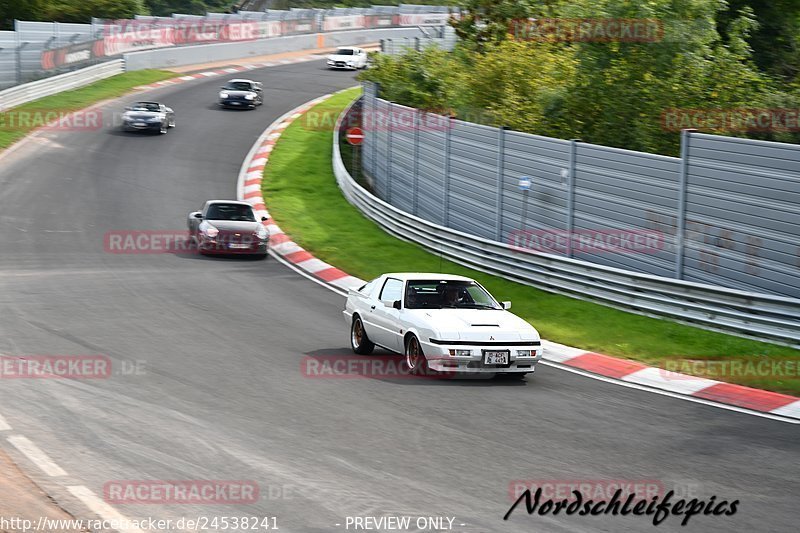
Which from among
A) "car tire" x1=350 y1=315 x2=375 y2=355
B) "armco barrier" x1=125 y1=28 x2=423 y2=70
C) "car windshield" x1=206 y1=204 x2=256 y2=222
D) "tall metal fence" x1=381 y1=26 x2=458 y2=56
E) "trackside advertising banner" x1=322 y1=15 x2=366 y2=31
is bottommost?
"car windshield" x1=206 y1=204 x2=256 y2=222

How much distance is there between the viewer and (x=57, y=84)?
4934 cm

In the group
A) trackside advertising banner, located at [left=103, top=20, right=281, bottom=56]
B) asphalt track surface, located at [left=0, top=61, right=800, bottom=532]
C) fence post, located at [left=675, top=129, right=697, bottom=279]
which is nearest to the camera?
asphalt track surface, located at [left=0, top=61, right=800, bottom=532]

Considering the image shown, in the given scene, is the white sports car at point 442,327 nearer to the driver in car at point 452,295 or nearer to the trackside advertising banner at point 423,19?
the driver in car at point 452,295

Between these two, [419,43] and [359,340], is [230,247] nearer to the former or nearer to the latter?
[359,340]

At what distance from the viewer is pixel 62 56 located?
165 feet

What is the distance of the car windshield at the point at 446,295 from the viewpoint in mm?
14945

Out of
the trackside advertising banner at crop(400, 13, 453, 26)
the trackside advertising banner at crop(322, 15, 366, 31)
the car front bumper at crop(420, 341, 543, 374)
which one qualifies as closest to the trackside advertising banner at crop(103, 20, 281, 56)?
the trackside advertising banner at crop(322, 15, 366, 31)

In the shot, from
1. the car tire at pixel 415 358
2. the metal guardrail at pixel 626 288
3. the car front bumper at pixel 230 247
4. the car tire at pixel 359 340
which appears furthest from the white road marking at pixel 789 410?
the car front bumper at pixel 230 247

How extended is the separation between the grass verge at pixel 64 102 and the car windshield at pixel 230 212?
51.9 ft

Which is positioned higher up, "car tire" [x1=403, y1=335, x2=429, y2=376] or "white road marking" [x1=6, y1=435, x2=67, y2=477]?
"white road marking" [x1=6, y1=435, x2=67, y2=477]

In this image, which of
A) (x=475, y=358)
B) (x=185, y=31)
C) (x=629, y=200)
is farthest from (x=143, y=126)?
(x=475, y=358)

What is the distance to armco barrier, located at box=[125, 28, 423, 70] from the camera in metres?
59.7

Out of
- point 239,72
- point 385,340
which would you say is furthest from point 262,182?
point 239,72

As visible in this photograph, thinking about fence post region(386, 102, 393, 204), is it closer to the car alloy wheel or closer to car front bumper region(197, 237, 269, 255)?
car front bumper region(197, 237, 269, 255)
